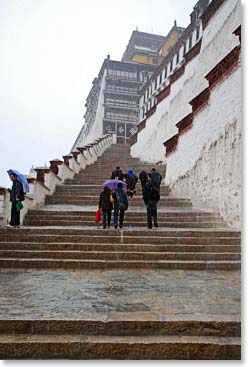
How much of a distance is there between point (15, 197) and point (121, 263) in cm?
284

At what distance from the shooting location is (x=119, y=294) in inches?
187

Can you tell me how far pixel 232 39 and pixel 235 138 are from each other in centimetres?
630

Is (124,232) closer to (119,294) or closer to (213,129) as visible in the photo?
(119,294)

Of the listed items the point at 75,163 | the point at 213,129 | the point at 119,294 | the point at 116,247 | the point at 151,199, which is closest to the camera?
the point at 119,294

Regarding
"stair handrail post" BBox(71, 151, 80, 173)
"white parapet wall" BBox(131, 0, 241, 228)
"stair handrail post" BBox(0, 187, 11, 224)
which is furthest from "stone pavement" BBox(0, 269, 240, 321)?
"stair handrail post" BBox(71, 151, 80, 173)

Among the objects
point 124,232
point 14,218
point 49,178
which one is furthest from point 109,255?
point 49,178

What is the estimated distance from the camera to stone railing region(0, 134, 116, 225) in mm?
8062

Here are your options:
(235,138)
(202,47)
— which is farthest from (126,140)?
(235,138)

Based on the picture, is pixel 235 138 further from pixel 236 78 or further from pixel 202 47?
pixel 202 47

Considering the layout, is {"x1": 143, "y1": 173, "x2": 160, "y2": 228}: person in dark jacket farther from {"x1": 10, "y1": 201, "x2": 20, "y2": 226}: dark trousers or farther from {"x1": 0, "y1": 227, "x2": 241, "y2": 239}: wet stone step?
{"x1": 10, "y1": 201, "x2": 20, "y2": 226}: dark trousers

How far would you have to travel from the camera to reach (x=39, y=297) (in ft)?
14.9

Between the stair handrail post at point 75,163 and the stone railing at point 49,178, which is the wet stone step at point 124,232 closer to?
the stone railing at point 49,178

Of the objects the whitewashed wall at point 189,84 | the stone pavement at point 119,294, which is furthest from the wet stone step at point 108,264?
the whitewashed wall at point 189,84

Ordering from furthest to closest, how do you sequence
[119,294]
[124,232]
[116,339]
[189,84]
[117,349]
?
[189,84]
[124,232]
[119,294]
[116,339]
[117,349]
